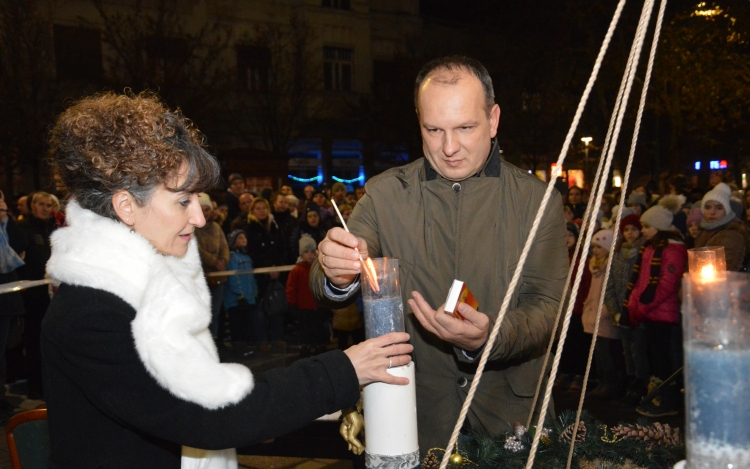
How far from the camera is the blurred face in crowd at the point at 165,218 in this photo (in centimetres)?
200

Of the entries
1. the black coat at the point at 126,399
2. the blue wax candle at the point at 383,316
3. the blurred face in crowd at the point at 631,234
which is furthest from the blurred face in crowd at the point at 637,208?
the black coat at the point at 126,399

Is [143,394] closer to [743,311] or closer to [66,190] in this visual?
[66,190]

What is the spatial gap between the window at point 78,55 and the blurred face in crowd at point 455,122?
62.7 feet

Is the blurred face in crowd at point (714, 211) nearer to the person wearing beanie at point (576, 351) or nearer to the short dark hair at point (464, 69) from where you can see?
the person wearing beanie at point (576, 351)

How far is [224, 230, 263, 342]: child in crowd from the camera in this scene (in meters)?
9.09

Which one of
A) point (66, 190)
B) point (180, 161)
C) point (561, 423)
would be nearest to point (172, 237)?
point (180, 161)

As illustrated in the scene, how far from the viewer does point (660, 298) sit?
6480 mm

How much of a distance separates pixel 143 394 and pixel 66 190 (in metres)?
0.75

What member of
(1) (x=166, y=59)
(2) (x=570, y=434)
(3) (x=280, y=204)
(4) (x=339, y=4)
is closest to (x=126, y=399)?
(2) (x=570, y=434)

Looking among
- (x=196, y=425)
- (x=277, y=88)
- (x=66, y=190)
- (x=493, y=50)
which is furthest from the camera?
(x=493, y=50)

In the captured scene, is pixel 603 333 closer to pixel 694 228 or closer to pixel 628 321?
pixel 628 321

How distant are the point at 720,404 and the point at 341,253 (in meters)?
1.28

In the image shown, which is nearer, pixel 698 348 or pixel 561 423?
pixel 698 348

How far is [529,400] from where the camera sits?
258cm
